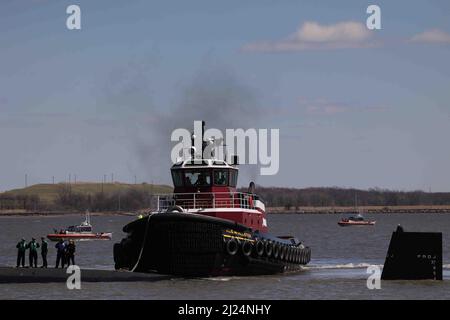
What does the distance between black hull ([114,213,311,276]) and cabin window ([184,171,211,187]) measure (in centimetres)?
322

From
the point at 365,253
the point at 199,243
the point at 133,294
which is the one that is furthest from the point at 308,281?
the point at 365,253

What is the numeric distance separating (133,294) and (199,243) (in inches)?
146

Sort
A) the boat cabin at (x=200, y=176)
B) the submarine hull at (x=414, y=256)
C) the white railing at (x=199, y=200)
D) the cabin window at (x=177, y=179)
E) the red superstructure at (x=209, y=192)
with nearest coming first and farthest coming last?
the submarine hull at (x=414, y=256)
the red superstructure at (x=209, y=192)
the white railing at (x=199, y=200)
the boat cabin at (x=200, y=176)
the cabin window at (x=177, y=179)

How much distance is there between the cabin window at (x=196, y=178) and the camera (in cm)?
4541

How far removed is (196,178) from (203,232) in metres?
4.51

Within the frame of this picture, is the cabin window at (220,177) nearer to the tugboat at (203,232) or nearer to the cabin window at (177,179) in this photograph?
the tugboat at (203,232)

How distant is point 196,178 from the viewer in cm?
4547

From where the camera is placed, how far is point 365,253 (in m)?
75.6

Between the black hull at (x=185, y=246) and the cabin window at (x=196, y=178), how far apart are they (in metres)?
3.22

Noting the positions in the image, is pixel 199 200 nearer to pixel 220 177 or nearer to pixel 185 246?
pixel 220 177

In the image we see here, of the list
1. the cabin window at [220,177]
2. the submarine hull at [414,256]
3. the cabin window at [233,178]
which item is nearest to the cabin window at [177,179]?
the cabin window at [220,177]

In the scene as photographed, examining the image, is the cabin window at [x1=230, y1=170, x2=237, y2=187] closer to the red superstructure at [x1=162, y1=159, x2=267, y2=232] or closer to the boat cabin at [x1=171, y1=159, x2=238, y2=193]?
the red superstructure at [x1=162, y1=159, x2=267, y2=232]

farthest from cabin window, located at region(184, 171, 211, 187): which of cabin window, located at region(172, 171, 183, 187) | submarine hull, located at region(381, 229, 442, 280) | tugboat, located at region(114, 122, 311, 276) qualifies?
submarine hull, located at region(381, 229, 442, 280)

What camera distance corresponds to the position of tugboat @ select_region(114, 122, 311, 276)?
136 feet
